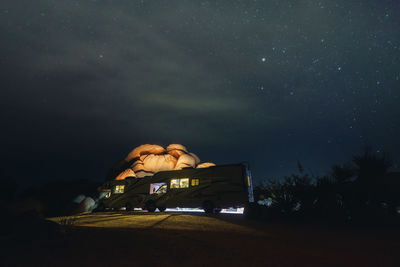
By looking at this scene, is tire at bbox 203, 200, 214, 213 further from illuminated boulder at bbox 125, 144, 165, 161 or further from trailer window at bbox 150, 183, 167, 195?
illuminated boulder at bbox 125, 144, 165, 161

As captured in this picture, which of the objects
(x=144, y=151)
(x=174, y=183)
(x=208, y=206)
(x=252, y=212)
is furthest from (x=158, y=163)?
(x=252, y=212)

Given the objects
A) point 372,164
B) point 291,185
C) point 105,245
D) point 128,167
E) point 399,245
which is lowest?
point 399,245

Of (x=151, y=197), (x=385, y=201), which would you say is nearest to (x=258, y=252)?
(x=385, y=201)

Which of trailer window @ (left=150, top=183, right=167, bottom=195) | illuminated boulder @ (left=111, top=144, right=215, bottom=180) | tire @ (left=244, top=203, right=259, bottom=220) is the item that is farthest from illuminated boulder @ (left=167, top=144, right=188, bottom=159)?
tire @ (left=244, top=203, right=259, bottom=220)

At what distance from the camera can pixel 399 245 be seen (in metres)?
5.22

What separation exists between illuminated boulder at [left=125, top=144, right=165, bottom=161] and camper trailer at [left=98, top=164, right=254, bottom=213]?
18.0m

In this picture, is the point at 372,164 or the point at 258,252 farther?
the point at 372,164

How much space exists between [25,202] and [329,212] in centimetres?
1817

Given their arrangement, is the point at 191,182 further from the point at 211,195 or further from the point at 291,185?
the point at 291,185

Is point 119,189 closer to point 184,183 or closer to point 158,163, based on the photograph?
point 184,183

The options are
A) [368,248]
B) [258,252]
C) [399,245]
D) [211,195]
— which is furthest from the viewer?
[211,195]

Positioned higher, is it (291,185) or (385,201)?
(291,185)

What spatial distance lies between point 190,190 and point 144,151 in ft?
75.4

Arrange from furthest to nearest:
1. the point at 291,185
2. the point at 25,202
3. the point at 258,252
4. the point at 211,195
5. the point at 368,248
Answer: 1. the point at 25,202
2. the point at 211,195
3. the point at 291,185
4. the point at 368,248
5. the point at 258,252
